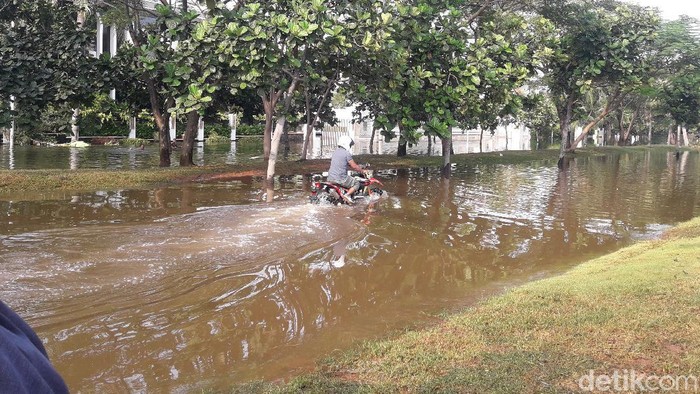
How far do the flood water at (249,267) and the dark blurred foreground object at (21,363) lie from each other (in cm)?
326

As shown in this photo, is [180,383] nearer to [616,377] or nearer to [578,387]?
[578,387]

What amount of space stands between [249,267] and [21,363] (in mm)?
6629

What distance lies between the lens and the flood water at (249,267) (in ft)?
16.5

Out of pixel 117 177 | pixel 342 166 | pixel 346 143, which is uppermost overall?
pixel 346 143

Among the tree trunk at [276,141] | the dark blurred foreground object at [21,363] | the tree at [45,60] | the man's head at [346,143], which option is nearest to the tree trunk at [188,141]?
the tree at [45,60]

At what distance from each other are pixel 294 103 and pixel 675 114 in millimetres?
25308

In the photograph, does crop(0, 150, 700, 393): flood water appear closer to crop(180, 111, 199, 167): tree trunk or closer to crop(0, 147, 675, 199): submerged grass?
crop(0, 147, 675, 199): submerged grass

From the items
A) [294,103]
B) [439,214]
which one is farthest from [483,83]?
[294,103]

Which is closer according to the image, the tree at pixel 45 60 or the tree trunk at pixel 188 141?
the tree at pixel 45 60

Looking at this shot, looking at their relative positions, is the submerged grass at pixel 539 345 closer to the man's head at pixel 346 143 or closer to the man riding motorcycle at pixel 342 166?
the man riding motorcycle at pixel 342 166

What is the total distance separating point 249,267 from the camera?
7.69 metres

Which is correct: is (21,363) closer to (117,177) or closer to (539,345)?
(539,345)

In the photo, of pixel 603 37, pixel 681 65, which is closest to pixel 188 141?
pixel 603 37

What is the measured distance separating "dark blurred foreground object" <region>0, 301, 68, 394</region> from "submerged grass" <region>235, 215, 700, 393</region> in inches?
112
